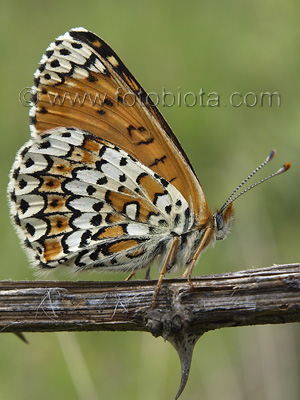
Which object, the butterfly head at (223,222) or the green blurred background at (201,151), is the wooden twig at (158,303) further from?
the green blurred background at (201,151)

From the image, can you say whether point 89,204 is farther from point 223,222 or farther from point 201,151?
point 201,151

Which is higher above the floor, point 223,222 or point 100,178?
point 100,178

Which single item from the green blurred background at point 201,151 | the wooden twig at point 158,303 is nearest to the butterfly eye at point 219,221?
the wooden twig at point 158,303

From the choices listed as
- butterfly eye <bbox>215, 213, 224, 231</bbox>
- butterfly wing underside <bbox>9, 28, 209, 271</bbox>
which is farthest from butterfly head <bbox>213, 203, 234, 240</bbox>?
butterfly wing underside <bbox>9, 28, 209, 271</bbox>

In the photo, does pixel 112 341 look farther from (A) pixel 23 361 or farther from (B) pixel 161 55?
(B) pixel 161 55

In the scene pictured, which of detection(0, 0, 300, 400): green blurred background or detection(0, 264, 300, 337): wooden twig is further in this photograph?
detection(0, 0, 300, 400): green blurred background

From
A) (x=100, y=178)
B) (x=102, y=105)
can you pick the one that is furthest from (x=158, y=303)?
(x=102, y=105)

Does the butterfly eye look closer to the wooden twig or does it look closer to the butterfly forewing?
the butterfly forewing
